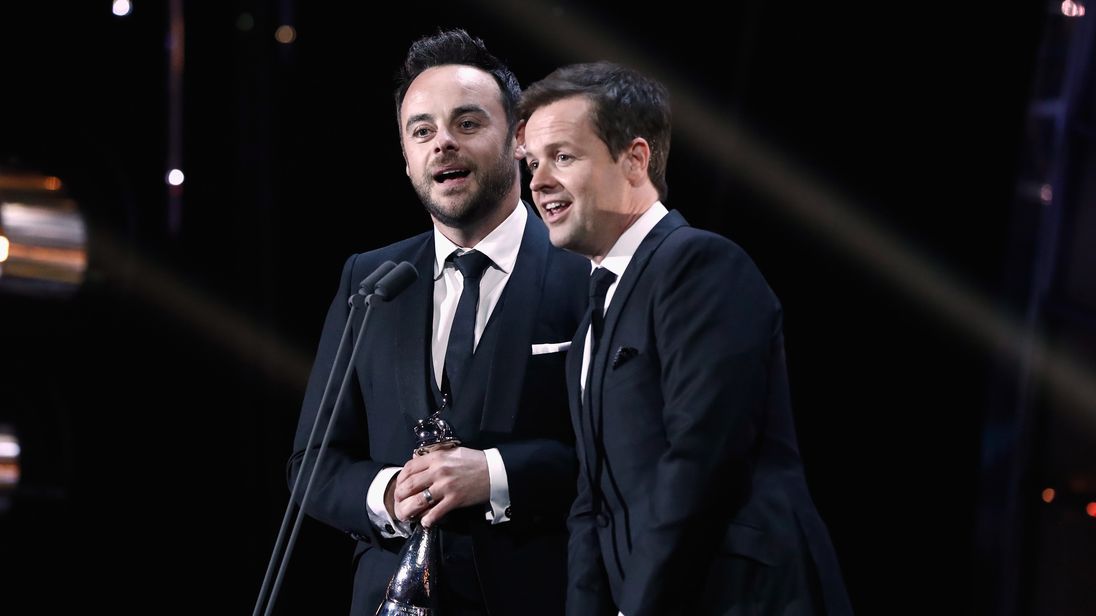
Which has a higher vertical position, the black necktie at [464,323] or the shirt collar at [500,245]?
the shirt collar at [500,245]

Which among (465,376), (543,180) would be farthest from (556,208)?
(465,376)

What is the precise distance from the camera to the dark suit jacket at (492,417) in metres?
2.21

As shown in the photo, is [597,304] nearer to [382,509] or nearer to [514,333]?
[514,333]

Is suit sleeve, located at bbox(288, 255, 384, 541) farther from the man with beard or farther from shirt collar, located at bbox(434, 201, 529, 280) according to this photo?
shirt collar, located at bbox(434, 201, 529, 280)

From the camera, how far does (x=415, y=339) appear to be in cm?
233

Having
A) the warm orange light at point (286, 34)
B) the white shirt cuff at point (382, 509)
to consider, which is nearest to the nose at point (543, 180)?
the white shirt cuff at point (382, 509)

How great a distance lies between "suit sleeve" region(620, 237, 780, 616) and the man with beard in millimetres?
400

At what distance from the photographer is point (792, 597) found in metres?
1.82

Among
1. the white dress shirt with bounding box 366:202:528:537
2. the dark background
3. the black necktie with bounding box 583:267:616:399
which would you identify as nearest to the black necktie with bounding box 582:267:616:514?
the black necktie with bounding box 583:267:616:399

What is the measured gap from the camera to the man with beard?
2193 millimetres

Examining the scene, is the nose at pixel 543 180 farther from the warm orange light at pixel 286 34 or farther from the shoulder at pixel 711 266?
the warm orange light at pixel 286 34

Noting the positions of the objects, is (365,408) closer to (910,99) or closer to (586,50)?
(586,50)

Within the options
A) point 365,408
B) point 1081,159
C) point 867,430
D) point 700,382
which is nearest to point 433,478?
point 365,408

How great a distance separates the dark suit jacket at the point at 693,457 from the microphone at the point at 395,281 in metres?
0.37
